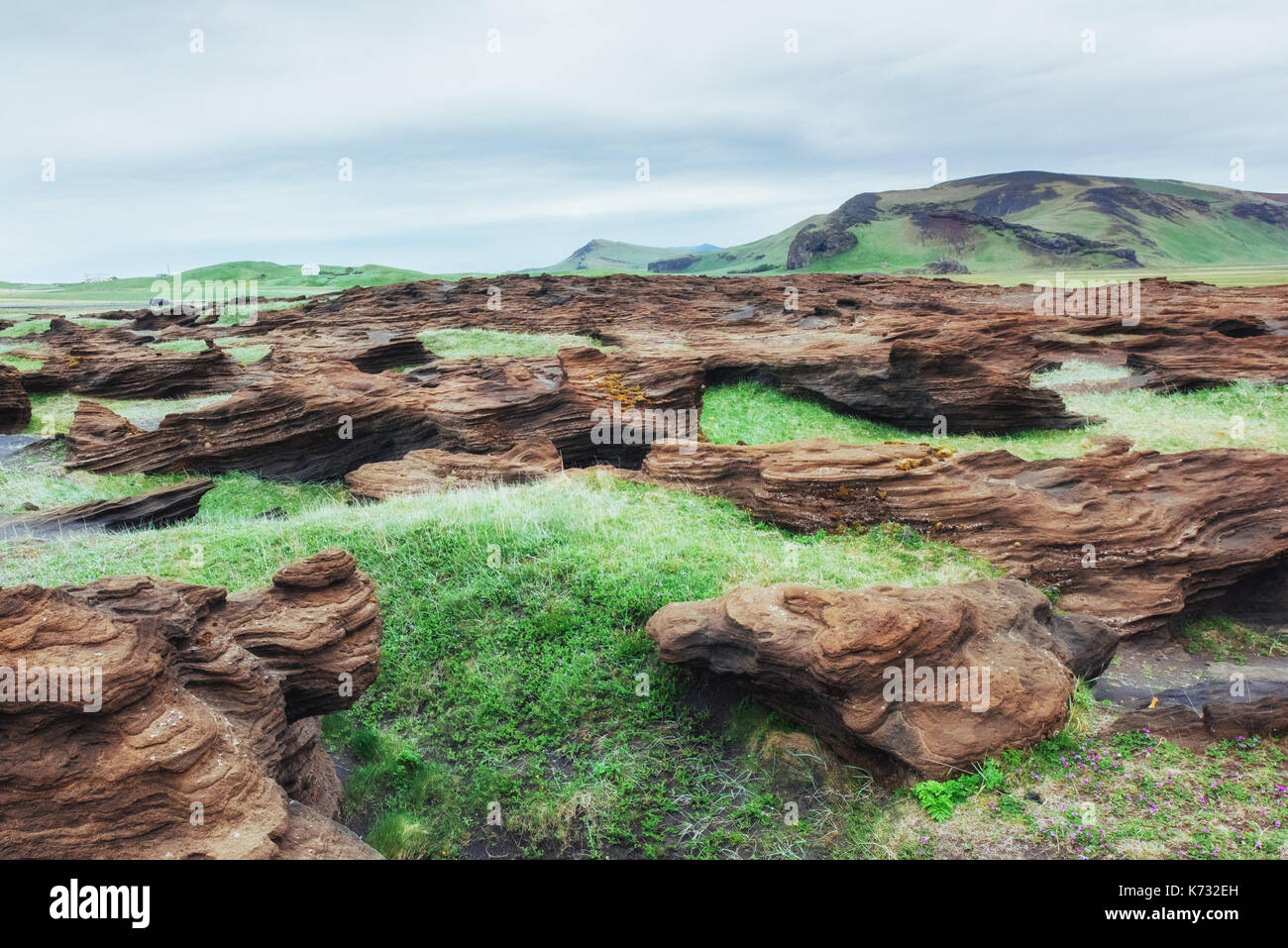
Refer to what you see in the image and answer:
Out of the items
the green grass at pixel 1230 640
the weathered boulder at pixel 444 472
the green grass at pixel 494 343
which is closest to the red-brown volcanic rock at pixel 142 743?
the weathered boulder at pixel 444 472

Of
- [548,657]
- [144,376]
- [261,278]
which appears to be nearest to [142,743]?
[548,657]

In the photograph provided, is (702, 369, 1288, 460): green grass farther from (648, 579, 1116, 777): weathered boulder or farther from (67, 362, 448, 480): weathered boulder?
(67, 362, 448, 480): weathered boulder

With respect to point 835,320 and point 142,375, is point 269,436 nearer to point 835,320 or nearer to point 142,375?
point 142,375

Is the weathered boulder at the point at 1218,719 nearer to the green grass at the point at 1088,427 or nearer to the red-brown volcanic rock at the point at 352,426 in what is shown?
the green grass at the point at 1088,427

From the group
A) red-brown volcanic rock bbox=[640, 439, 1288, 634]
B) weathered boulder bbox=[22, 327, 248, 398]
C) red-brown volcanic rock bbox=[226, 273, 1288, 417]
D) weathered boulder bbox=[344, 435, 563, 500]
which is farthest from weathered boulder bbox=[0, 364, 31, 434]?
red-brown volcanic rock bbox=[640, 439, 1288, 634]

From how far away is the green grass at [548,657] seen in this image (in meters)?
8.27

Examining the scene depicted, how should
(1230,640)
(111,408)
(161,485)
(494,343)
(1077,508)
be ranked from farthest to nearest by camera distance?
(494,343) → (111,408) → (161,485) → (1077,508) → (1230,640)

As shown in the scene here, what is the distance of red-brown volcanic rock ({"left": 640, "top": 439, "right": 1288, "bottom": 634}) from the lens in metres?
11.6

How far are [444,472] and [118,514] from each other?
20.9 feet

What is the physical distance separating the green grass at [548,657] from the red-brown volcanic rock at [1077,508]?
0.64 m

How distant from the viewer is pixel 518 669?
10625 millimetres

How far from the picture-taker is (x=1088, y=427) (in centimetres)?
2227

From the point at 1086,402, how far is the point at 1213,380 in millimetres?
3910

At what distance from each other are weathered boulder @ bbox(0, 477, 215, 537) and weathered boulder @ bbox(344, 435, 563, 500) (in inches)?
127
